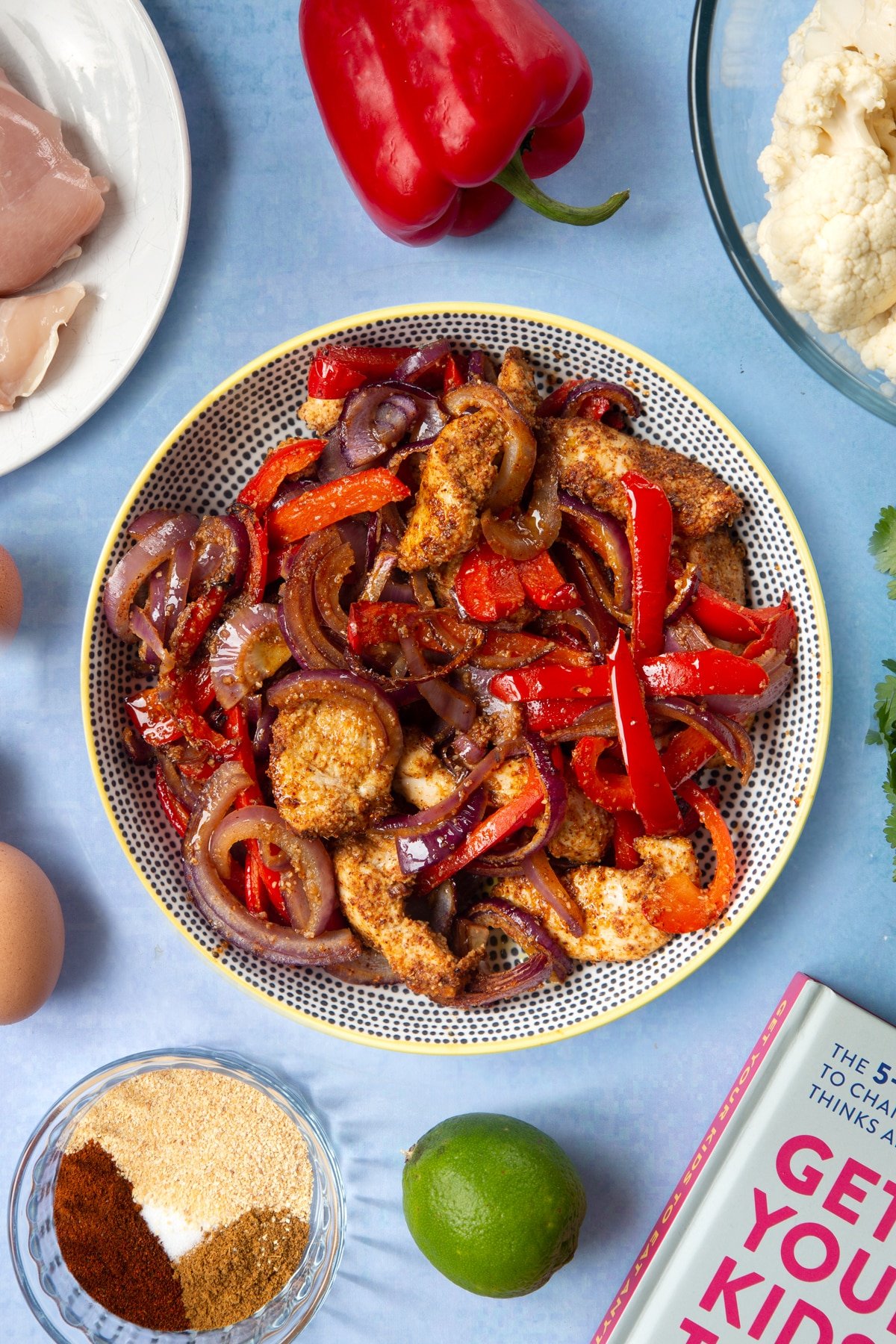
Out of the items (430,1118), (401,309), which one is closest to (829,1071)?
(430,1118)

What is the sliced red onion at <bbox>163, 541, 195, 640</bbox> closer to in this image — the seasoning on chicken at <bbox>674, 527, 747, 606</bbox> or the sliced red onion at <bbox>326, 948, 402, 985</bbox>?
the sliced red onion at <bbox>326, 948, 402, 985</bbox>

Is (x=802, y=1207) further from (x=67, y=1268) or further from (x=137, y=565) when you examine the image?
(x=137, y=565)

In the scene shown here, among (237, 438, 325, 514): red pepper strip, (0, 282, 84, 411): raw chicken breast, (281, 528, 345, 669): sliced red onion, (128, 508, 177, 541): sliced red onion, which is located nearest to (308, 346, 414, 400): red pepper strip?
(237, 438, 325, 514): red pepper strip

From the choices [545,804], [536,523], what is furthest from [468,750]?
[536,523]

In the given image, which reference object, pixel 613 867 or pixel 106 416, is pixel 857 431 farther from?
pixel 106 416

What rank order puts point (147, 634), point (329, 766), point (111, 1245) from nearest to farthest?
point (329, 766)
point (147, 634)
point (111, 1245)

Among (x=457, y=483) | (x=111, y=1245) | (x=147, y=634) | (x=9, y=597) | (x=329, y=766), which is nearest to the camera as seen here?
(x=457, y=483)

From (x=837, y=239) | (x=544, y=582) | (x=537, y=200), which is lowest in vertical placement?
(x=544, y=582)

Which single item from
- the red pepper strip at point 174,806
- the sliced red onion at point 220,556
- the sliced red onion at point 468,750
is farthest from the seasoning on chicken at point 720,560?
the red pepper strip at point 174,806
